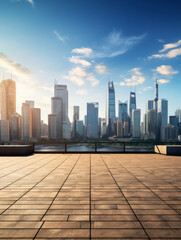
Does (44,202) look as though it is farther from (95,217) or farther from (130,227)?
(130,227)

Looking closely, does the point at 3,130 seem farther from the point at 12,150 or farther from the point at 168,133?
the point at 168,133

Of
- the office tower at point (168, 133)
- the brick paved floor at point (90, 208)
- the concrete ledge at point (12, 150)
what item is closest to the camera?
the brick paved floor at point (90, 208)

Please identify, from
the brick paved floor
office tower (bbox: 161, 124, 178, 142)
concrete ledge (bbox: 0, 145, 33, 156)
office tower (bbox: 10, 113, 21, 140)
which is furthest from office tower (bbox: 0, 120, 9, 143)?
office tower (bbox: 161, 124, 178, 142)

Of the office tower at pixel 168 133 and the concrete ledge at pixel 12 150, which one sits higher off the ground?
the concrete ledge at pixel 12 150

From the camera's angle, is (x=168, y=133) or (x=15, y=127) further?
(x=168, y=133)

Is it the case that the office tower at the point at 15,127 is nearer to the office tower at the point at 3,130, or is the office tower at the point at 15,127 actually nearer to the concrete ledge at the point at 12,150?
the office tower at the point at 3,130

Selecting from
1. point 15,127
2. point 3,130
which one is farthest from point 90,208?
point 15,127

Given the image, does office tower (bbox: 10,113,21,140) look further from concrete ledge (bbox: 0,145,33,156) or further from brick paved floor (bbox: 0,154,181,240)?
brick paved floor (bbox: 0,154,181,240)

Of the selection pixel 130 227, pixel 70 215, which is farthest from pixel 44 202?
pixel 130 227

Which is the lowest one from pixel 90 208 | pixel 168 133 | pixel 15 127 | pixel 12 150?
pixel 168 133

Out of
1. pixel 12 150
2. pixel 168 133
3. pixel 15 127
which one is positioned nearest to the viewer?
pixel 12 150

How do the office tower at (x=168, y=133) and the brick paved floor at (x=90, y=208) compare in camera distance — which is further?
the office tower at (x=168, y=133)

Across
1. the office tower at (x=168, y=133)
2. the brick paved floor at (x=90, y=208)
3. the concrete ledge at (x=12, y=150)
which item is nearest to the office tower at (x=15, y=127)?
the office tower at (x=168, y=133)

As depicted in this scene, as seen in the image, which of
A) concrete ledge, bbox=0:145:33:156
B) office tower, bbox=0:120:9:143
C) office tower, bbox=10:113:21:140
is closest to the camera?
concrete ledge, bbox=0:145:33:156
